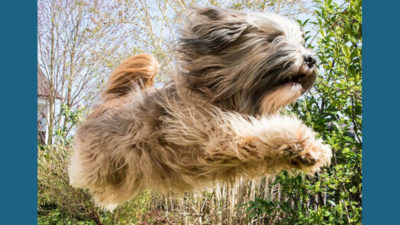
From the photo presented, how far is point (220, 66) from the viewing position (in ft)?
6.32

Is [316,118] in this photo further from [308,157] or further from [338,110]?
[308,157]

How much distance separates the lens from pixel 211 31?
1.93 m

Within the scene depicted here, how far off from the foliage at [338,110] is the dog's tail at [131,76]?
4.20ft

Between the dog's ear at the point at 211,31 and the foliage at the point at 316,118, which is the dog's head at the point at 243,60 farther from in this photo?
the foliage at the point at 316,118

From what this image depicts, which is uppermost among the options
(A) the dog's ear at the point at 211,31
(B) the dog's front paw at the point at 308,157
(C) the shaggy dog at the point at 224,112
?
(A) the dog's ear at the point at 211,31

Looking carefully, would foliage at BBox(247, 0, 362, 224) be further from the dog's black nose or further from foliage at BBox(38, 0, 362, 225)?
the dog's black nose

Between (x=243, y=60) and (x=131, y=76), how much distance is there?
96 cm

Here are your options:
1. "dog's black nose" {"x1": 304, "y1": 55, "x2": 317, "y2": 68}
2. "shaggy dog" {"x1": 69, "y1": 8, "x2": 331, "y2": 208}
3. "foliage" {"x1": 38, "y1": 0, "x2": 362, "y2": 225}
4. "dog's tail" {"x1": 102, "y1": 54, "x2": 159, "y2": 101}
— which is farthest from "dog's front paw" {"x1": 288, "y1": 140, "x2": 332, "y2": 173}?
"dog's tail" {"x1": 102, "y1": 54, "x2": 159, "y2": 101}

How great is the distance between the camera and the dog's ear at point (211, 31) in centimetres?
192

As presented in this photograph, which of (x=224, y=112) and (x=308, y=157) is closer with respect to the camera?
(x=308, y=157)

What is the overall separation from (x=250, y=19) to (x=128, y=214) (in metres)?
3.99

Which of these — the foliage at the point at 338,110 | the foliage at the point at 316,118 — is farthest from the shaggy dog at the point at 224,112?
the foliage at the point at 338,110

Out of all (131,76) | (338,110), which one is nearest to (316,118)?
(338,110)

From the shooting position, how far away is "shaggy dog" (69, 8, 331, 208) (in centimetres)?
176
